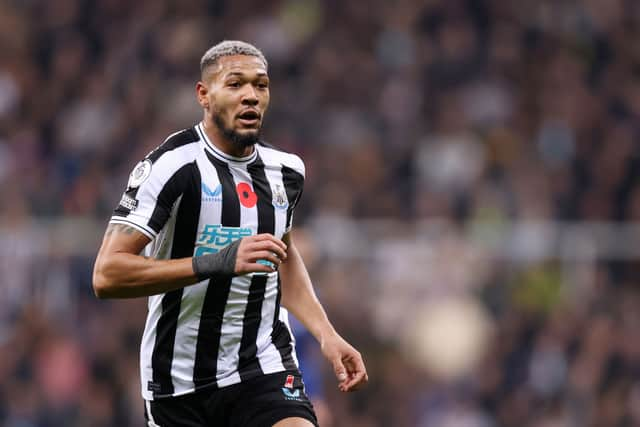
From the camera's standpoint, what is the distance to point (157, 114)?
553 inches

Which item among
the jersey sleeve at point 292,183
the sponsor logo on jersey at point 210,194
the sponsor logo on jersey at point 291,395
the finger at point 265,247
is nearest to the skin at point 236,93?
the sponsor logo on jersey at point 210,194

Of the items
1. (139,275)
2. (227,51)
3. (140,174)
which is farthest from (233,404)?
(227,51)

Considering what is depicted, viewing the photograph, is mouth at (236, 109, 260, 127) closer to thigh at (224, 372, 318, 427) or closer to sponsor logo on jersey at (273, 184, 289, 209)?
sponsor logo on jersey at (273, 184, 289, 209)

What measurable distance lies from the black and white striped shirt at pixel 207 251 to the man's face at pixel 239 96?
0.43 feet

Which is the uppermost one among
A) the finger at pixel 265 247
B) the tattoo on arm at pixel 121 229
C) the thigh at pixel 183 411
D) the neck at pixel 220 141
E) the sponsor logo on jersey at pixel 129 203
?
the neck at pixel 220 141

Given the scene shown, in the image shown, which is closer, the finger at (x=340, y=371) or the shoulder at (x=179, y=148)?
the shoulder at (x=179, y=148)

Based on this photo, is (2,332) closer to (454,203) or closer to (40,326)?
(40,326)

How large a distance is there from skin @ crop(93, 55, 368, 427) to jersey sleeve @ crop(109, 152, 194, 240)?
0.04m

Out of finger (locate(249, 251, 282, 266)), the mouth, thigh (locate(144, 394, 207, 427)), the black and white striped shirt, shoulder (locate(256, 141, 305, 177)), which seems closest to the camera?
finger (locate(249, 251, 282, 266))

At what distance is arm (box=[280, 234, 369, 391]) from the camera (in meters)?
5.33

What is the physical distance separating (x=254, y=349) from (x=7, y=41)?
10645 millimetres

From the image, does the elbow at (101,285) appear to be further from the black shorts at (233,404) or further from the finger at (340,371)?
the finger at (340,371)

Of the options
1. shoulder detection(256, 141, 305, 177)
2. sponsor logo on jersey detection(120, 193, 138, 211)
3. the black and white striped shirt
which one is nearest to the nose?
the black and white striped shirt

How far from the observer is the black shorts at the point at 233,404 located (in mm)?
5281
